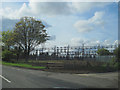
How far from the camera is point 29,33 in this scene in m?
34.9

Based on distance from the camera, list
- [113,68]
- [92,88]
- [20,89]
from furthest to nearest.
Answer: [113,68], [92,88], [20,89]

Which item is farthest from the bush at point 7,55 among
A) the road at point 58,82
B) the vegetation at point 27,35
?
the road at point 58,82

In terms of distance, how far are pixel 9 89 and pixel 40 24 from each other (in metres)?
29.9

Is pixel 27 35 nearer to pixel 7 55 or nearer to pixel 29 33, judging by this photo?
pixel 29 33

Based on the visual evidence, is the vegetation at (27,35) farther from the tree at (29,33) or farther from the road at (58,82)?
the road at (58,82)

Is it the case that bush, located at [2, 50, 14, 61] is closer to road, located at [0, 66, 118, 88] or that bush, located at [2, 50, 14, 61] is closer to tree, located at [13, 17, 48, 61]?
tree, located at [13, 17, 48, 61]

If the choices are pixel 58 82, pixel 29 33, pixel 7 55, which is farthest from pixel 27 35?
pixel 58 82

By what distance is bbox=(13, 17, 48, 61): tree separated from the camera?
34.9 meters

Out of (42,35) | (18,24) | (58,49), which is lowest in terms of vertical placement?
(58,49)

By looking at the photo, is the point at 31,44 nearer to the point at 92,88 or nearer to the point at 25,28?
the point at 25,28

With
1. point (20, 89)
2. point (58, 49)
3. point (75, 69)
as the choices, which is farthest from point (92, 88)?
point (58, 49)

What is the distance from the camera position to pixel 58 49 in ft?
113

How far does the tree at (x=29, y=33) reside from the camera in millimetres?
34906

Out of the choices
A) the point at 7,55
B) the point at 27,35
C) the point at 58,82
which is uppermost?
the point at 27,35
